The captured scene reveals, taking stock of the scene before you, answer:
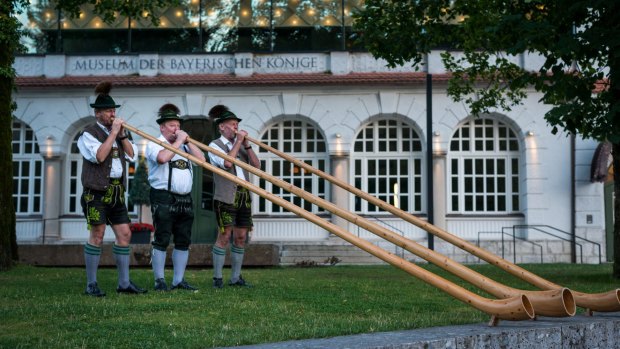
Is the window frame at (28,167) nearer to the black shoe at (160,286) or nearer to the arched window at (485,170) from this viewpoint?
the arched window at (485,170)

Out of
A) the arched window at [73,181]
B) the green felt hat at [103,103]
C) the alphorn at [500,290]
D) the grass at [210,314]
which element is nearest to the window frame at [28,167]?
the arched window at [73,181]

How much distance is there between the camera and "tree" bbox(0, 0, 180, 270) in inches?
508

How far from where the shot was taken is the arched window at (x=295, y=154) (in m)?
28.0

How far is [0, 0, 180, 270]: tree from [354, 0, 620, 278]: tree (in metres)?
4.38

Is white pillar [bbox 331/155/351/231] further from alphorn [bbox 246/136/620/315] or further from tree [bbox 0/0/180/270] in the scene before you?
alphorn [bbox 246/136/620/315]

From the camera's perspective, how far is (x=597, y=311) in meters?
6.84

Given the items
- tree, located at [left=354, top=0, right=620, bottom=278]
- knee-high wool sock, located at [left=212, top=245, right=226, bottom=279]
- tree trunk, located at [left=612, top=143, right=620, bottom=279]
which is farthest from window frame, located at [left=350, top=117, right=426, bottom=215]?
knee-high wool sock, located at [left=212, top=245, right=226, bottom=279]

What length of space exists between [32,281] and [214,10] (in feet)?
61.4

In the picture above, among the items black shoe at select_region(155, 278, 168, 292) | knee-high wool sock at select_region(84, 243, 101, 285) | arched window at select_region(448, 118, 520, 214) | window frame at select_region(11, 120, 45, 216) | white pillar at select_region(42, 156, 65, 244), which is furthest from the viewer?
window frame at select_region(11, 120, 45, 216)

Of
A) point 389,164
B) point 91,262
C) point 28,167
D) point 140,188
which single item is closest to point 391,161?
point 389,164

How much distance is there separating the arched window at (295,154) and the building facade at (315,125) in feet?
0.15

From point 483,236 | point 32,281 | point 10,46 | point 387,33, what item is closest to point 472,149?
point 483,236

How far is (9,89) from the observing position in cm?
1491

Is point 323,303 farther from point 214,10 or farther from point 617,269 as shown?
point 214,10
